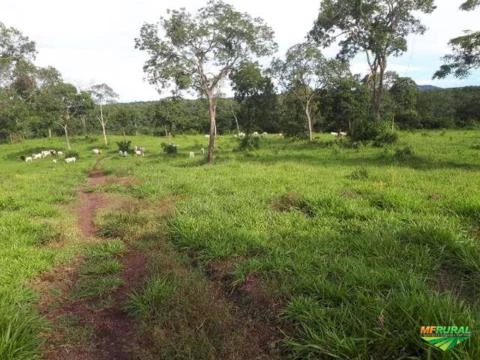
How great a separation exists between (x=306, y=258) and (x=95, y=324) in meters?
2.79

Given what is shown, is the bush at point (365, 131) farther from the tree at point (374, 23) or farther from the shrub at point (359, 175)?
the shrub at point (359, 175)

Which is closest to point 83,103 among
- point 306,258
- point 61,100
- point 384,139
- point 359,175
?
point 61,100

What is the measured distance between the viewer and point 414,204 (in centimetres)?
734

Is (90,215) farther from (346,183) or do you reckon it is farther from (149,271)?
(346,183)

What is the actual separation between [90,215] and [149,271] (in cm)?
446

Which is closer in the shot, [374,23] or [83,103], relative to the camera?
A: [374,23]

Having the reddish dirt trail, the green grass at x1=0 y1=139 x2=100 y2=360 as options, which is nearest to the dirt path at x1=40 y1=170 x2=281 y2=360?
the green grass at x1=0 y1=139 x2=100 y2=360

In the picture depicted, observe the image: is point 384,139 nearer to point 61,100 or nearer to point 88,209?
point 88,209

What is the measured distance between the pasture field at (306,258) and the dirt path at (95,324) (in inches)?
7.7

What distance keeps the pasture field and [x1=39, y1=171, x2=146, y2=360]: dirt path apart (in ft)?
0.64

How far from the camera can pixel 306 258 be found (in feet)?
16.8

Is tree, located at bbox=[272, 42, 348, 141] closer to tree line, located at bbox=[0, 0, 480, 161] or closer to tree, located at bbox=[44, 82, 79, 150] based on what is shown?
tree line, located at bbox=[0, 0, 480, 161]

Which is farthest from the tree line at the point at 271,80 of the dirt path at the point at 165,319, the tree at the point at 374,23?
the dirt path at the point at 165,319
